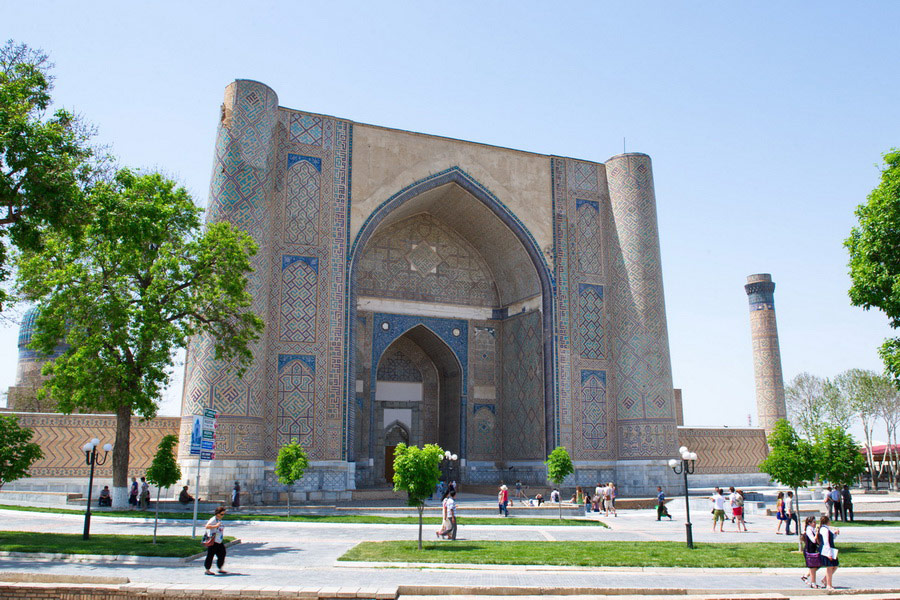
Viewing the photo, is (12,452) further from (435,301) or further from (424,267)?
(424,267)

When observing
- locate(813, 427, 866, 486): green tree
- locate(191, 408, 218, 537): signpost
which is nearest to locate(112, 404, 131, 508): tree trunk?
locate(191, 408, 218, 537): signpost

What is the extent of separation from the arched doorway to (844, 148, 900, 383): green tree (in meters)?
8.97

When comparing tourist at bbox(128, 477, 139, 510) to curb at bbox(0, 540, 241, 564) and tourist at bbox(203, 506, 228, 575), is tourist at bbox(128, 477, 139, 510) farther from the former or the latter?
tourist at bbox(203, 506, 228, 575)

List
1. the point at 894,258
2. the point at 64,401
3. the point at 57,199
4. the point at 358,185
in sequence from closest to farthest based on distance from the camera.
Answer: the point at 57,199, the point at 894,258, the point at 64,401, the point at 358,185

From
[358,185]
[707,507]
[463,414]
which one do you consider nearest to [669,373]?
[707,507]

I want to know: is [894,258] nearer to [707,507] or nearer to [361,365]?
[707,507]

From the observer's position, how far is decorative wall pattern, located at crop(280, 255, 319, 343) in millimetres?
16375

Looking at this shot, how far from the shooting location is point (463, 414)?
2014cm

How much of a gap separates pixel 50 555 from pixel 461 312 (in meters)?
13.9

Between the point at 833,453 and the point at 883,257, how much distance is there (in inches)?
124

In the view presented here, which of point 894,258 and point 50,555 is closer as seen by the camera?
point 50,555

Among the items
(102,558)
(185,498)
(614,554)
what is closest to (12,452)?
(102,558)

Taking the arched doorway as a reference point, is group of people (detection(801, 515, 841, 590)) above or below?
below

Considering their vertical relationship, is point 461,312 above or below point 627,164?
below
